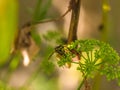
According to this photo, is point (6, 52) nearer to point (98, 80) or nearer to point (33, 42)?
point (33, 42)

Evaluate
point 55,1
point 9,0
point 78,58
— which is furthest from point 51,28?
point 78,58

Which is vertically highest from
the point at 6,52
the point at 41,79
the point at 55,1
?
the point at 55,1

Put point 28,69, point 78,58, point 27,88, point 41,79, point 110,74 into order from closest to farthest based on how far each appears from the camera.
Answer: point 110,74 < point 78,58 < point 27,88 < point 41,79 < point 28,69

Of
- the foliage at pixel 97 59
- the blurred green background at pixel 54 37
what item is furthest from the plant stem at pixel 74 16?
the blurred green background at pixel 54 37

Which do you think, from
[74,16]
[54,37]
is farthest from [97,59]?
[54,37]

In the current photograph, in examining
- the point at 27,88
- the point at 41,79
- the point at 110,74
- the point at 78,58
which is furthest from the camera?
the point at 41,79

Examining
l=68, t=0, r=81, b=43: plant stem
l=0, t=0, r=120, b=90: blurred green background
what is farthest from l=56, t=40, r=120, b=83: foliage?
l=0, t=0, r=120, b=90: blurred green background

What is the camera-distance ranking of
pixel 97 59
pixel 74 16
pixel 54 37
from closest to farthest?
pixel 97 59 < pixel 74 16 < pixel 54 37

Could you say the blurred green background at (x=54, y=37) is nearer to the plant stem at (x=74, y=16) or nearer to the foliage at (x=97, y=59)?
the plant stem at (x=74, y=16)

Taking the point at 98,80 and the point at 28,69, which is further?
the point at 28,69

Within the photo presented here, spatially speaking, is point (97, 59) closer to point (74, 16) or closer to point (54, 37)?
point (74, 16)

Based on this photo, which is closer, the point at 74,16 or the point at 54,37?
the point at 74,16
